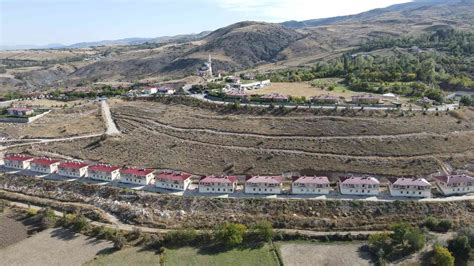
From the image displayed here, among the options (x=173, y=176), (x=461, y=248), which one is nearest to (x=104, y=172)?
(x=173, y=176)

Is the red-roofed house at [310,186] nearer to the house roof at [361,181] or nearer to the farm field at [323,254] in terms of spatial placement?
the house roof at [361,181]

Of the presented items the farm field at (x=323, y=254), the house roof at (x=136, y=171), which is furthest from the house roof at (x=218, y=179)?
the farm field at (x=323, y=254)

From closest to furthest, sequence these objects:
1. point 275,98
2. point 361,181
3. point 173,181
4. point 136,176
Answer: point 361,181, point 173,181, point 136,176, point 275,98

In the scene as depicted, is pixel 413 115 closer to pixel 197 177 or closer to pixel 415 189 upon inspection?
pixel 415 189

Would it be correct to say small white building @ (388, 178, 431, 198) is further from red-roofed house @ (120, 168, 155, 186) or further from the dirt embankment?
red-roofed house @ (120, 168, 155, 186)

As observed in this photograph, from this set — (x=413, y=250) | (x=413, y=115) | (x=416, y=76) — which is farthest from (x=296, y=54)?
(x=413, y=250)

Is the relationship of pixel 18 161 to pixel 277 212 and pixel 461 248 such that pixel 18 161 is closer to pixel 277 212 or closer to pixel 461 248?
pixel 277 212
